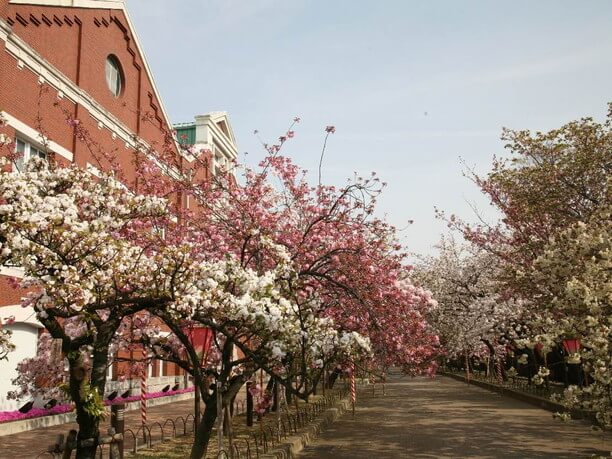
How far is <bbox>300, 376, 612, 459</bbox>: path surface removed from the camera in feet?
43.7

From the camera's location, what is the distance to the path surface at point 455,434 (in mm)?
13328

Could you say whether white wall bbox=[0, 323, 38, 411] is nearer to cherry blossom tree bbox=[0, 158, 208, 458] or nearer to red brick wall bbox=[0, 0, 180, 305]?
red brick wall bbox=[0, 0, 180, 305]

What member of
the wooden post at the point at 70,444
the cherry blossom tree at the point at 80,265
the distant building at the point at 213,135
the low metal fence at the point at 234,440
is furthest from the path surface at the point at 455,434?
the distant building at the point at 213,135

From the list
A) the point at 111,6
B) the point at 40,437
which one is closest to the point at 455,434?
the point at 40,437

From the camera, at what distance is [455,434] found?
16.1m

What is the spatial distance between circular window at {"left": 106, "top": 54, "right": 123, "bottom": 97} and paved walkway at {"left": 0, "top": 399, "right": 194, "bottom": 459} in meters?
13.2

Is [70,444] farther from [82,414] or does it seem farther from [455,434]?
[455,434]

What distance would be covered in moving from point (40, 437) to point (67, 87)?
39.3 ft

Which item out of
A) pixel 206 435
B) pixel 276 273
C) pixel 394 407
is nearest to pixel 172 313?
pixel 276 273

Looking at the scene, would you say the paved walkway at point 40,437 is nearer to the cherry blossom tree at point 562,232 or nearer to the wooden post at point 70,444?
the wooden post at point 70,444

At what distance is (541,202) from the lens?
18.3 meters

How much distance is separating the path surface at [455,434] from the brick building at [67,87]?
8184 millimetres

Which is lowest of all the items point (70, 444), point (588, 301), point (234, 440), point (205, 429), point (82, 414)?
point (234, 440)

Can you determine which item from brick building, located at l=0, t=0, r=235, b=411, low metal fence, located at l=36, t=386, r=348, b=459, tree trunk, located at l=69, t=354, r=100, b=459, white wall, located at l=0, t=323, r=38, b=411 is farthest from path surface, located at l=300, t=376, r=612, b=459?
white wall, located at l=0, t=323, r=38, b=411
